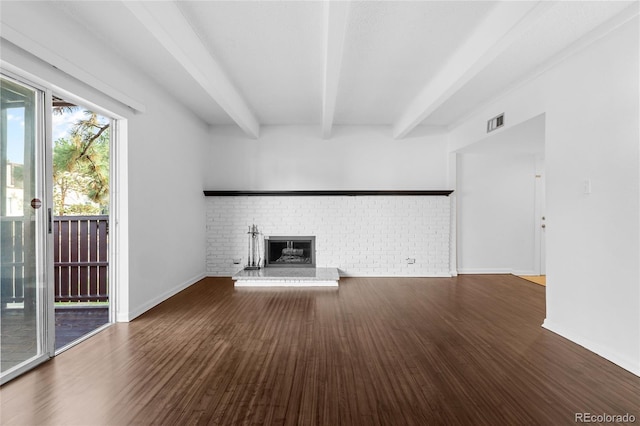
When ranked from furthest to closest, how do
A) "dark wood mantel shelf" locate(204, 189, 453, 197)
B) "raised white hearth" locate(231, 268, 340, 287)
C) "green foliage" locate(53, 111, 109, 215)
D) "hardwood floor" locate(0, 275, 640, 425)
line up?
"dark wood mantel shelf" locate(204, 189, 453, 197), "raised white hearth" locate(231, 268, 340, 287), "green foliage" locate(53, 111, 109, 215), "hardwood floor" locate(0, 275, 640, 425)

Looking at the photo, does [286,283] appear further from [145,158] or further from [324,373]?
[324,373]

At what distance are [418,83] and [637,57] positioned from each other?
2016mm

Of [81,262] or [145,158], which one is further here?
[81,262]

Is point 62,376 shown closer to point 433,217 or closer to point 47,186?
point 47,186

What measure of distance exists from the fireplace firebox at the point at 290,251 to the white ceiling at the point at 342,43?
95.2 inches

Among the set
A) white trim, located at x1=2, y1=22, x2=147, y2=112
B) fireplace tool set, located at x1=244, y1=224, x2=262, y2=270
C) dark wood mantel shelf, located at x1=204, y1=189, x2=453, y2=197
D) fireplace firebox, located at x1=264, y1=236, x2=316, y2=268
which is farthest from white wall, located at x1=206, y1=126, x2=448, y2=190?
white trim, located at x1=2, y1=22, x2=147, y2=112

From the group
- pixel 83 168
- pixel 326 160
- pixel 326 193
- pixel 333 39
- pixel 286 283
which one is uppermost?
pixel 333 39

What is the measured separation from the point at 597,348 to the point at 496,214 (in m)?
3.58

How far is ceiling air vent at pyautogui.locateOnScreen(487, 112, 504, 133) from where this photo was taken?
408 centimetres

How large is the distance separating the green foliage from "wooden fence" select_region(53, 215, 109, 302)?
202 mm

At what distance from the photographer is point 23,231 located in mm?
2273

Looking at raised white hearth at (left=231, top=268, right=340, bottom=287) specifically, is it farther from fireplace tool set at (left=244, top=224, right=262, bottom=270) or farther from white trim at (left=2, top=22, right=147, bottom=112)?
white trim at (left=2, top=22, right=147, bottom=112)

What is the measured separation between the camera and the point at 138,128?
3500mm

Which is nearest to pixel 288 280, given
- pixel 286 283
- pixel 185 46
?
pixel 286 283
